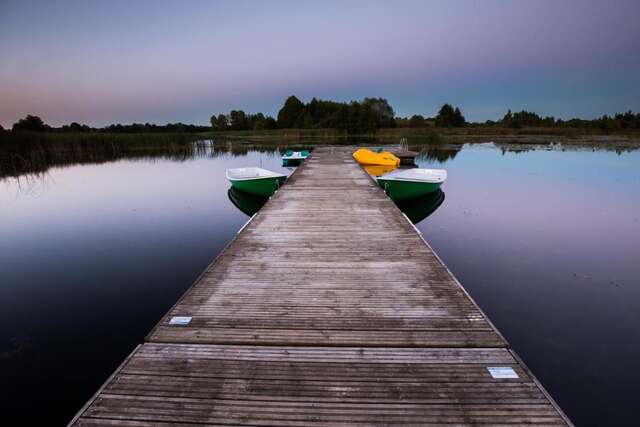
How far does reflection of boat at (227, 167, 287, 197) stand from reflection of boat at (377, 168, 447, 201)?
3424 mm

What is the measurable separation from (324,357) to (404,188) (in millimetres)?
8546


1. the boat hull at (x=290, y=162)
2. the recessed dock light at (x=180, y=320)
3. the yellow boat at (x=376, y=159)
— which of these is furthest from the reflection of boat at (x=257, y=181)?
the boat hull at (x=290, y=162)

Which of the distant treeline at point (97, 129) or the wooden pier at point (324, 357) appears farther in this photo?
the distant treeline at point (97, 129)

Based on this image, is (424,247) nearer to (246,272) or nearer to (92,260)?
(246,272)

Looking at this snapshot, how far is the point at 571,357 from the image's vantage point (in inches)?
150

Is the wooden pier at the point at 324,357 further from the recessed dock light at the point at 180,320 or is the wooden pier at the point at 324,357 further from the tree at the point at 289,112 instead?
the tree at the point at 289,112

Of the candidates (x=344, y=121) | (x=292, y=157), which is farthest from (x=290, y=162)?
(x=344, y=121)

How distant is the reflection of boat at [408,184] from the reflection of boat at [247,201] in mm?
4236

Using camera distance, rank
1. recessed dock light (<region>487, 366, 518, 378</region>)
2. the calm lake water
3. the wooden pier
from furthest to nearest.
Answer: the calm lake water, recessed dock light (<region>487, 366, 518, 378</region>), the wooden pier

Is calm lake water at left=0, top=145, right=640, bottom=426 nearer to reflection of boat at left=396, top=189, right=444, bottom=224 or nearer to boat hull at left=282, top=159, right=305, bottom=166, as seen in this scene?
reflection of boat at left=396, top=189, right=444, bottom=224

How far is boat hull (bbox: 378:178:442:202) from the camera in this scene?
1016cm

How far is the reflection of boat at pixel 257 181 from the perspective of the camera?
1077cm

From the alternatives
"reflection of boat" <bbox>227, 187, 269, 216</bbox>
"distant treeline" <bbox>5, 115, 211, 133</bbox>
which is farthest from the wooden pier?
"distant treeline" <bbox>5, 115, 211, 133</bbox>

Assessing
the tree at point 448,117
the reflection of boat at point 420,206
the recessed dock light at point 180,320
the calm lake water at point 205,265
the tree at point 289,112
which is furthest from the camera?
the tree at point 289,112
